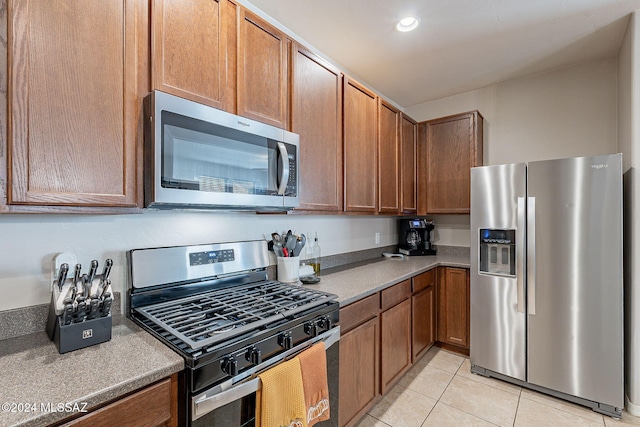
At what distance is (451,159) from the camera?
3.09 meters

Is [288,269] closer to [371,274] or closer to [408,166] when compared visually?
[371,274]

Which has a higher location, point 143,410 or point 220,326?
point 220,326

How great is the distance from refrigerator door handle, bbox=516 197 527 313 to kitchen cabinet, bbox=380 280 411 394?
0.80 m

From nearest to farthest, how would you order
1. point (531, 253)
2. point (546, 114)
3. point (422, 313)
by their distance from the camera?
point (531, 253) < point (422, 313) < point (546, 114)

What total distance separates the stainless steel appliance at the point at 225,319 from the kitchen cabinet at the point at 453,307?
5.63 ft

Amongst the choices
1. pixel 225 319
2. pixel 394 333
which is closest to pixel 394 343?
pixel 394 333

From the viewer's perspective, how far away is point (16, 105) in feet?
2.88

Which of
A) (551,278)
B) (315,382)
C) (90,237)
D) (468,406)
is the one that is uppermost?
(90,237)

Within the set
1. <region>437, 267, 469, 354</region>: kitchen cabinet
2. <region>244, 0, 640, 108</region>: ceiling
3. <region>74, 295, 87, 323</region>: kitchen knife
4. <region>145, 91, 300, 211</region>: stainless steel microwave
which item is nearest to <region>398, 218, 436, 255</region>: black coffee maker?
<region>437, 267, 469, 354</region>: kitchen cabinet

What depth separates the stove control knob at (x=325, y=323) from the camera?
1.40 m

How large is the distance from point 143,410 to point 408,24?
2.57 meters

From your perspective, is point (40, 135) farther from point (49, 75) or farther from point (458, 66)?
point (458, 66)

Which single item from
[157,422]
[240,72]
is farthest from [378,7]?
[157,422]

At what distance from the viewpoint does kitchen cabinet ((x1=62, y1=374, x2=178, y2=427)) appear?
0.77 meters
